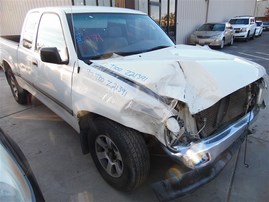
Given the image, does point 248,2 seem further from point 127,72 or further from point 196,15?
point 127,72

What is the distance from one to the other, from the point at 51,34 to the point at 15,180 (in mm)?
2316

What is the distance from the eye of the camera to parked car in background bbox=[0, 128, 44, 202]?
1.36m

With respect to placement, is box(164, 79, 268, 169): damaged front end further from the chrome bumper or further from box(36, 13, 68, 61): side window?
box(36, 13, 68, 61): side window

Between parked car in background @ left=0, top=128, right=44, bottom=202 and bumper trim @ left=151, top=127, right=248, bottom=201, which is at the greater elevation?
parked car in background @ left=0, top=128, right=44, bottom=202

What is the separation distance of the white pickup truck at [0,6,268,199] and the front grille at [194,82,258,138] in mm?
10

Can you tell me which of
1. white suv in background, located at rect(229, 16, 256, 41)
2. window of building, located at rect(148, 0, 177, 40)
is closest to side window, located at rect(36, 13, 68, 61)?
window of building, located at rect(148, 0, 177, 40)

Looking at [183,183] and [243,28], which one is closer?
[183,183]

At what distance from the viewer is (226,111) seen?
2.52 m

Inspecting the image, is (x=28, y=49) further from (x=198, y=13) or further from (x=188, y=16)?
(x=198, y=13)

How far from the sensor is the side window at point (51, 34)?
9.78 feet

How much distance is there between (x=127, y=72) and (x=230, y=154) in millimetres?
1236

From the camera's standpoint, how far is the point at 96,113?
2.47 m

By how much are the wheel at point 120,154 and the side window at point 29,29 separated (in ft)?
7.27

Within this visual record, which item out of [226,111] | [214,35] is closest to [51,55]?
[226,111]
